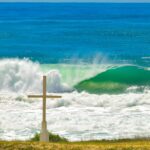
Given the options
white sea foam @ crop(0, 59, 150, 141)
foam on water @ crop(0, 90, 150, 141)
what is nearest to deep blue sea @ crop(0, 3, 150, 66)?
white sea foam @ crop(0, 59, 150, 141)

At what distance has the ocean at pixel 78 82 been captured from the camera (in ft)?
61.9

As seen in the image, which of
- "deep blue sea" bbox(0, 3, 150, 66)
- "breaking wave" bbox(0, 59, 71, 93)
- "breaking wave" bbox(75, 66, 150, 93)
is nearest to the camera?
"breaking wave" bbox(0, 59, 71, 93)

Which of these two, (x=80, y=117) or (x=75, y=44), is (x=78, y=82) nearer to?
(x=80, y=117)

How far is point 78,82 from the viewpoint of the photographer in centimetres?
3428

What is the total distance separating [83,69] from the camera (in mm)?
38625

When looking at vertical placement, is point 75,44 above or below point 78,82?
above

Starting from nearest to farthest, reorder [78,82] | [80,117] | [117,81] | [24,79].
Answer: [80,117]
[24,79]
[78,82]
[117,81]

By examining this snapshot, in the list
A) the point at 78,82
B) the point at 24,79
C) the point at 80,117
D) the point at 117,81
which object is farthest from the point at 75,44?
the point at 80,117

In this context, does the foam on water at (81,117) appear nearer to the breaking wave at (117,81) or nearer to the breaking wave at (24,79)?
the breaking wave at (24,79)

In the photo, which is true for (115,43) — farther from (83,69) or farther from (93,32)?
(83,69)

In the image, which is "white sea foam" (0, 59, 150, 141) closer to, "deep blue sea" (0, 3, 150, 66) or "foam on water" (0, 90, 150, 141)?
"foam on water" (0, 90, 150, 141)

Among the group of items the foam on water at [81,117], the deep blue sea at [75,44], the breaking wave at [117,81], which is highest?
the deep blue sea at [75,44]

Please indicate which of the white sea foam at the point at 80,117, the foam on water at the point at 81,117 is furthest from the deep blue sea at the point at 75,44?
→ the foam on water at the point at 81,117

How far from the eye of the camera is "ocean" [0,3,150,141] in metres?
18.9
